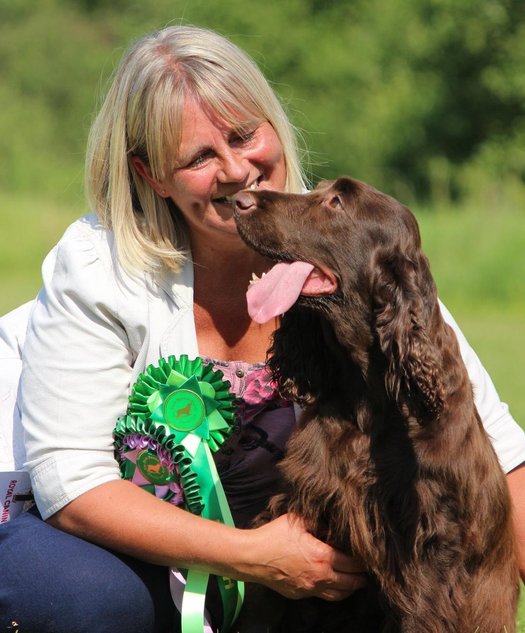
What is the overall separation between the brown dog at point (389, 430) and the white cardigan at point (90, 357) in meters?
0.38

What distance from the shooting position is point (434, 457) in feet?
9.38

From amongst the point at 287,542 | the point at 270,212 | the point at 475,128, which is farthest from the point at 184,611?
the point at 475,128

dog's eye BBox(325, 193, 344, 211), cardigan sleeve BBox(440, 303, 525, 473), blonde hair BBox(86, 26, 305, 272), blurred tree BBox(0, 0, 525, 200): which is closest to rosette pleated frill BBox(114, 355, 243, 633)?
blonde hair BBox(86, 26, 305, 272)

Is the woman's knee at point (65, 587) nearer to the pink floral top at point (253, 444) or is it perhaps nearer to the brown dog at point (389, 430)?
the pink floral top at point (253, 444)

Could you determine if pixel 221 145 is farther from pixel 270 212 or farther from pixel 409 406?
pixel 409 406

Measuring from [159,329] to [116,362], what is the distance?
0.15 metres

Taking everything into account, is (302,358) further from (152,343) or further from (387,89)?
(387,89)

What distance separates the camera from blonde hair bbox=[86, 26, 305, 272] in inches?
129

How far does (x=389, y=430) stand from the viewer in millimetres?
2953

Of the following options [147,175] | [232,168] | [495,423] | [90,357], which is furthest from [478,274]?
[90,357]

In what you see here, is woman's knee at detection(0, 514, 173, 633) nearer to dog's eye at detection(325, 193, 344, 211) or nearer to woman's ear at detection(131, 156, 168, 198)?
woman's ear at detection(131, 156, 168, 198)

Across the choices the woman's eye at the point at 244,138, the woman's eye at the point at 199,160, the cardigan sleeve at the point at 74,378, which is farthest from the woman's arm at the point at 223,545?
the woman's eye at the point at 244,138

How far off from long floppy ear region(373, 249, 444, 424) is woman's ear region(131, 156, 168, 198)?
794 millimetres

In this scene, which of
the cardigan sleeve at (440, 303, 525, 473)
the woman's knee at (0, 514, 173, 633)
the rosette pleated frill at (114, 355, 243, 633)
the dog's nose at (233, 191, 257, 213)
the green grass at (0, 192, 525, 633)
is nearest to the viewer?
the dog's nose at (233, 191, 257, 213)
